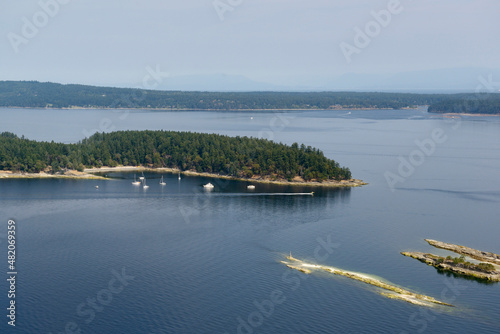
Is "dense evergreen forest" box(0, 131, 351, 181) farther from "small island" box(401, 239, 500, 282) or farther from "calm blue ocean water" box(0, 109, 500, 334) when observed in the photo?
"small island" box(401, 239, 500, 282)

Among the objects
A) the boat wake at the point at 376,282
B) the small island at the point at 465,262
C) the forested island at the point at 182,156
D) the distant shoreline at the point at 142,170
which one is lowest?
the boat wake at the point at 376,282

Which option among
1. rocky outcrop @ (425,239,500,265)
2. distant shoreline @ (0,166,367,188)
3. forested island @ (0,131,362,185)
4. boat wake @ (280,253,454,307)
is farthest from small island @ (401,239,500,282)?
forested island @ (0,131,362,185)

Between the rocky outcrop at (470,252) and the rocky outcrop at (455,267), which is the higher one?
the rocky outcrop at (470,252)

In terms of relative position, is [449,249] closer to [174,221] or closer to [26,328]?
[174,221]

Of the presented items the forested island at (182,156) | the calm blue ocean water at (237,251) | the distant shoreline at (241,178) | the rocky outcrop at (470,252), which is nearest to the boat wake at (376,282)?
the calm blue ocean water at (237,251)

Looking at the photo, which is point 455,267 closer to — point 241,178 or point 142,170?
point 241,178

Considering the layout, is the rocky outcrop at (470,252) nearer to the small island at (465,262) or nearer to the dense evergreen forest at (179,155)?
the small island at (465,262)

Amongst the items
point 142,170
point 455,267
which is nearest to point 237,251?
point 455,267
